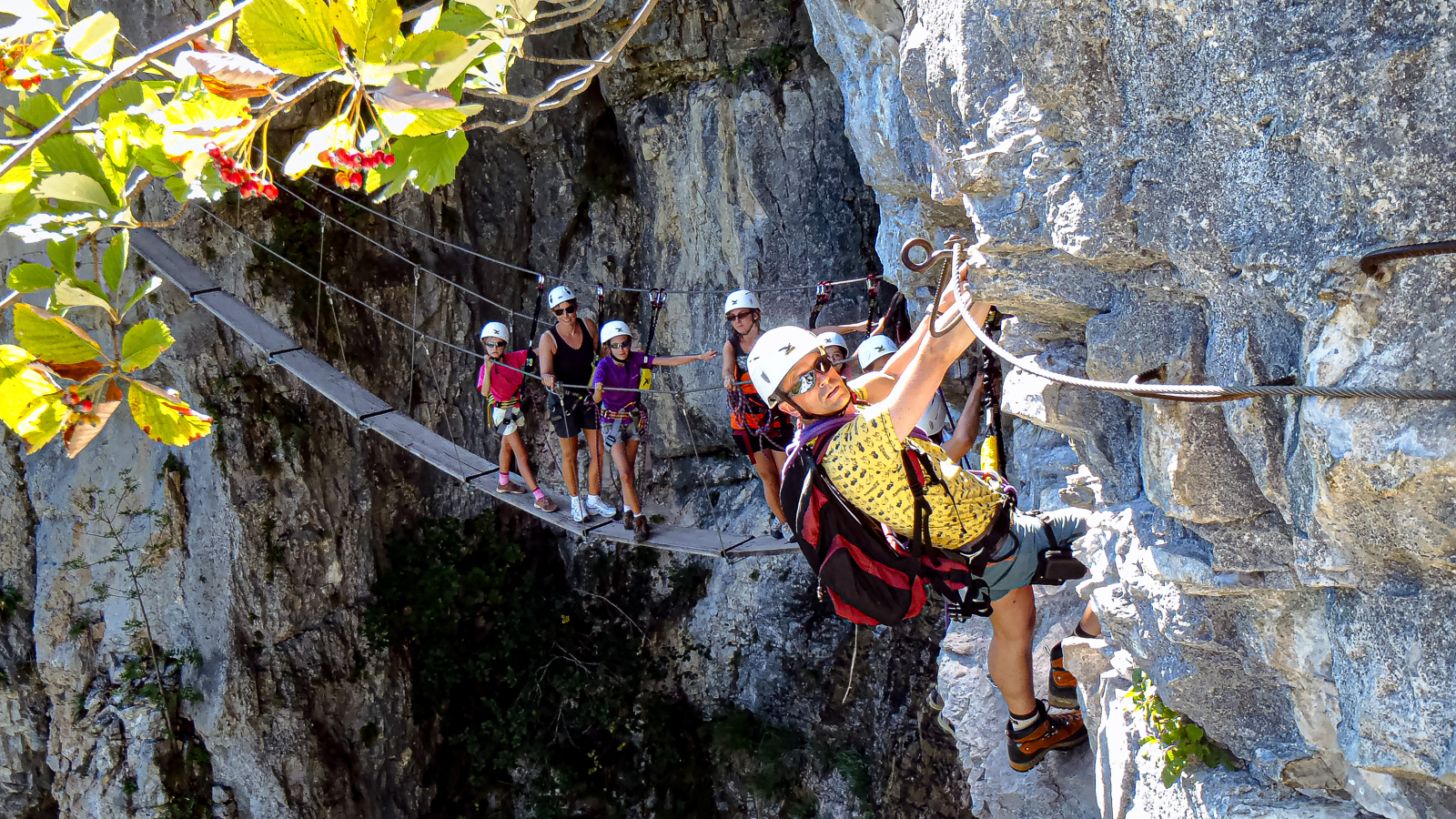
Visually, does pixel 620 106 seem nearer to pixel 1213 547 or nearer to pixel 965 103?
pixel 965 103

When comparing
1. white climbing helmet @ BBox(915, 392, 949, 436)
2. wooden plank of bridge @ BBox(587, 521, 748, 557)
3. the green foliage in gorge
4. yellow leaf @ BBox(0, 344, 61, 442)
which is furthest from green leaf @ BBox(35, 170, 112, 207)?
wooden plank of bridge @ BBox(587, 521, 748, 557)

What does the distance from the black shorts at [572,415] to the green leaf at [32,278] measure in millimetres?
4268

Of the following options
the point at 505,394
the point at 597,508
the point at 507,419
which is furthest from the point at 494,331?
the point at 597,508

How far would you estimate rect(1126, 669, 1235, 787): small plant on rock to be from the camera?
2.41 m

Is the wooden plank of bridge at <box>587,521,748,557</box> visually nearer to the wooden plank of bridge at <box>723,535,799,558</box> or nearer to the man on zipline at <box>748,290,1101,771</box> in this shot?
the wooden plank of bridge at <box>723,535,799,558</box>

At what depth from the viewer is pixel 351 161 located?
1.47 m

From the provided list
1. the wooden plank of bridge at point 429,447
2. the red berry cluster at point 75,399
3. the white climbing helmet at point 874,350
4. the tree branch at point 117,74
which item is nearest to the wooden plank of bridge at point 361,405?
the wooden plank of bridge at point 429,447

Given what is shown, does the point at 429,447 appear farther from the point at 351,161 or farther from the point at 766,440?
the point at 351,161

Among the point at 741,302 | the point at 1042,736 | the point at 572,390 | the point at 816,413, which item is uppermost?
the point at 741,302

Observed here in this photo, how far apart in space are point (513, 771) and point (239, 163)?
7607 millimetres

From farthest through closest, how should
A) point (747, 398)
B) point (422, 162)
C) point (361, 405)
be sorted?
point (361, 405), point (747, 398), point (422, 162)

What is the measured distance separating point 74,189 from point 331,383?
16.2 feet

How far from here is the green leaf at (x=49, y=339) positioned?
1.42 m

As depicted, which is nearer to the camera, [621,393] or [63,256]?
[63,256]
